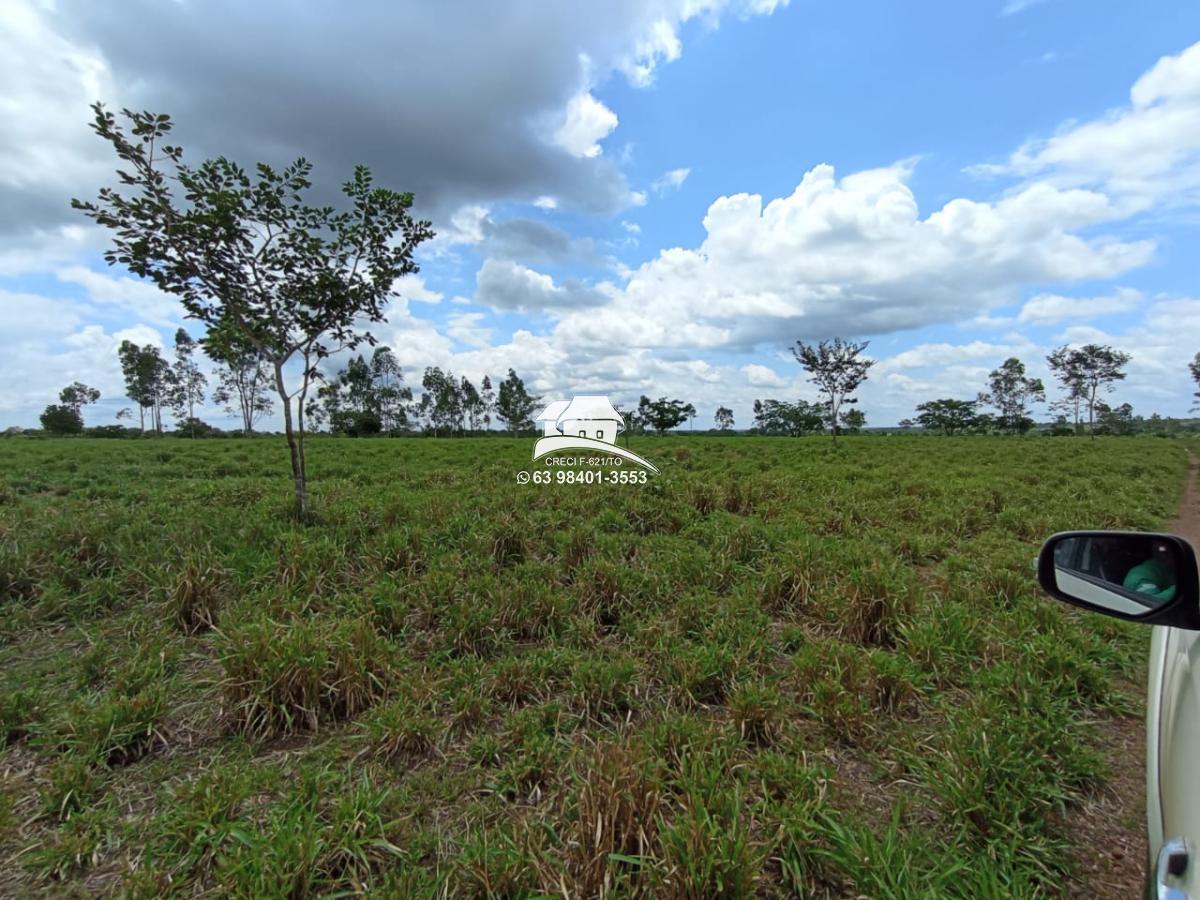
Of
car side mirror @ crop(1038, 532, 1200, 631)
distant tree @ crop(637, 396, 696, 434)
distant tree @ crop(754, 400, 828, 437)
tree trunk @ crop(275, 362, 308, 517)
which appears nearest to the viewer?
car side mirror @ crop(1038, 532, 1200, 631)

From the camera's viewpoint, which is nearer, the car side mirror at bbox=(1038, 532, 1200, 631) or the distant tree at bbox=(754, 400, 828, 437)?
the car side mirror at bbox=(1038, 532, 1200, 631)

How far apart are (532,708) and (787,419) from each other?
57.1 m

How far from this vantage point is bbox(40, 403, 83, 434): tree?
165 ft

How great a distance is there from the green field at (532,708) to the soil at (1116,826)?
0.22 feet

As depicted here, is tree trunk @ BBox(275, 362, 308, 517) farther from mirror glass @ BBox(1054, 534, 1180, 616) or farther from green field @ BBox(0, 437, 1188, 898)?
mirror glass @ BBox(1054, 534, 1180, 616)

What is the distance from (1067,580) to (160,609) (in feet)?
18.6

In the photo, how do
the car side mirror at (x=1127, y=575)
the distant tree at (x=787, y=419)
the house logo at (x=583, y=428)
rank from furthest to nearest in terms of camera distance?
the distant tree at (x=787, y=419) → the house logo at (x=583, y=428) → the car side mirror at (x=1127, y=575)

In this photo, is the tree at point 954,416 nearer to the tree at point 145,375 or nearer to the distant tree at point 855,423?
the distant tree at point 855,423

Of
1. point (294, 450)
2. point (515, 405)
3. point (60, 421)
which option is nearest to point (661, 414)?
point (515, 405)

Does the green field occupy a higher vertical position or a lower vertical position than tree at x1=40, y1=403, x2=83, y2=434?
lower

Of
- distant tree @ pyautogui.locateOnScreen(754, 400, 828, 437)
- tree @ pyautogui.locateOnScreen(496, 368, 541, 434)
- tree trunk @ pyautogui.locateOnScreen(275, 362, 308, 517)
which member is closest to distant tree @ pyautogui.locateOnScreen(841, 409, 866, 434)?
distant tree @ pyautogui.locateOnScreen(754, 400, 828, 437)

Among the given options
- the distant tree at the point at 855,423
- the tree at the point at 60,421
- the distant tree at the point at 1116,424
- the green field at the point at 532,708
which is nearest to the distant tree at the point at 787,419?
the distant tree at the point at 855,423

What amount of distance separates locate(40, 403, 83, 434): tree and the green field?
62.4 metres

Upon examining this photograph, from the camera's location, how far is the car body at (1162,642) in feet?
3.59
